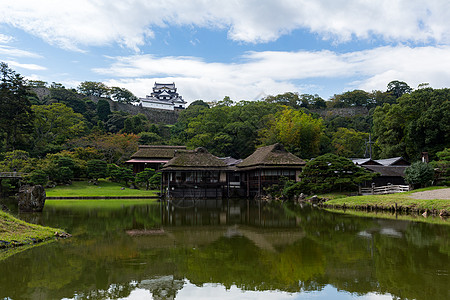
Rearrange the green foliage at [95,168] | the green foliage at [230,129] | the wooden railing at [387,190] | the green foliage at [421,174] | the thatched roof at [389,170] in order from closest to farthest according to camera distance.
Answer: the green foliage at [421,174] → the wooden railing at [387,190] → the thatched roof at [389,170] → the green foliage at [95,168] → the green foliage at [230,129]

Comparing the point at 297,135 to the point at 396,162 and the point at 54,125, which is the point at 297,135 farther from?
the point at 54,125

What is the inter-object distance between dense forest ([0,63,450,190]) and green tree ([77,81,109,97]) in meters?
5.95

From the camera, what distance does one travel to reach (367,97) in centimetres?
7781

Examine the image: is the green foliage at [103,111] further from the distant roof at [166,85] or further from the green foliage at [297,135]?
the green foliage at [297,135]

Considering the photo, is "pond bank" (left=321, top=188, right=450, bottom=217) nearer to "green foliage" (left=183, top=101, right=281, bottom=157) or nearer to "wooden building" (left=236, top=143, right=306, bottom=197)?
"wooden building" (left=236, top=143, right=306, bottom=197)

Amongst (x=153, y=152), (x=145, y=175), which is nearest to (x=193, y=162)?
(x=145, y=175)

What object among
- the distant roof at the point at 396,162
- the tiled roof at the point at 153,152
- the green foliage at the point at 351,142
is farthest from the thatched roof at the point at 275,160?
the green foliage at the point at 351,142

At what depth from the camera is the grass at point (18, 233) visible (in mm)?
9539

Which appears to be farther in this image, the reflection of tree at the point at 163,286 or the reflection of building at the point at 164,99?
the reflection of building at the point at 164,99

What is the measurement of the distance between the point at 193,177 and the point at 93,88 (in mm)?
52919

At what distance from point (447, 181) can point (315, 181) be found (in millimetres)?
9407

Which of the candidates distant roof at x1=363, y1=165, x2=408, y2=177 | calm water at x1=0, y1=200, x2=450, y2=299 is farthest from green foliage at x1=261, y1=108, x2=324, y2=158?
calm water at x1=0, y1=200, x2=450, y2=299

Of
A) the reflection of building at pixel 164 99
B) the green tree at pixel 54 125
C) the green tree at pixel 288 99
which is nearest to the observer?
the green tree at pixel 54 125

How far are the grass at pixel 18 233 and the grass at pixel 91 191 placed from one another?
2187 cm
